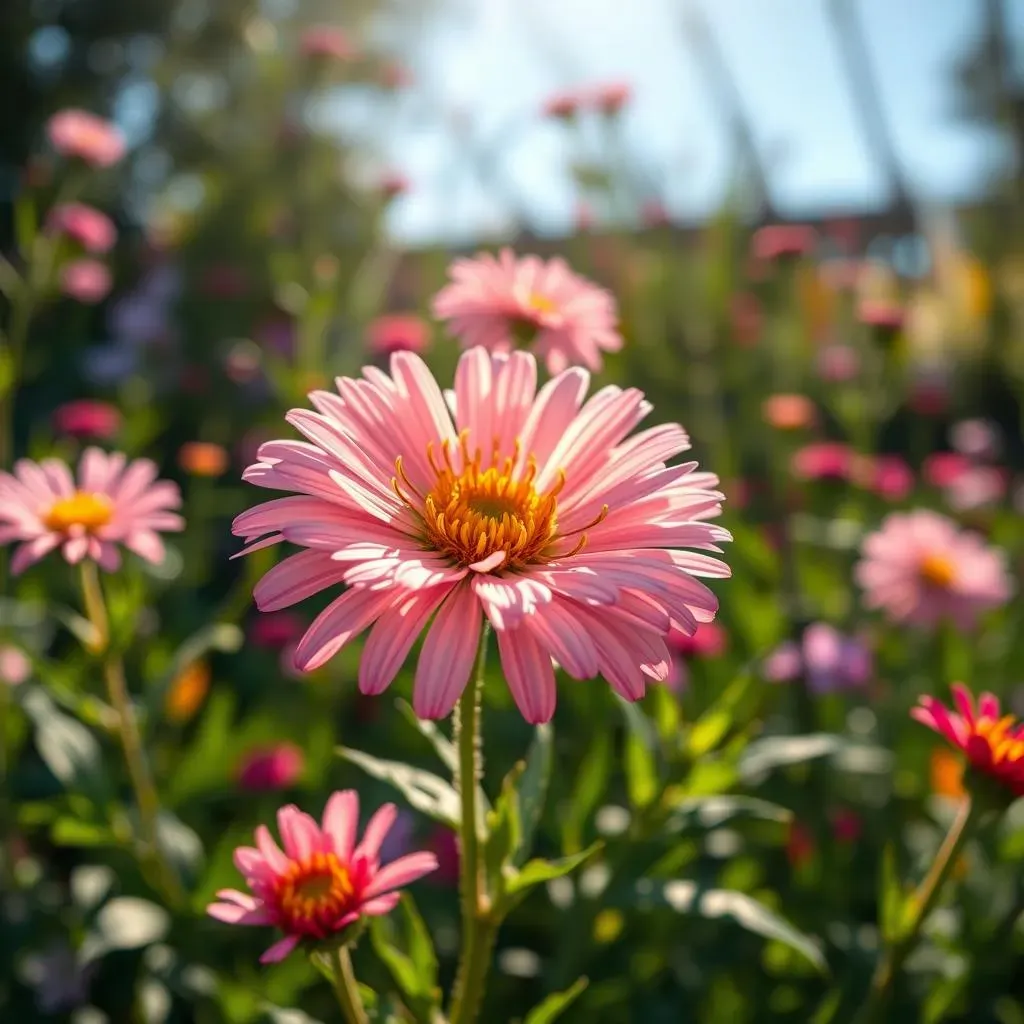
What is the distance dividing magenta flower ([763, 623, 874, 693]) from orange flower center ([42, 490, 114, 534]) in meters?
1.04

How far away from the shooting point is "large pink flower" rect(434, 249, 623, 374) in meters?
1.10

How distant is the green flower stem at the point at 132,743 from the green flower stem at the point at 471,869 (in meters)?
0.56

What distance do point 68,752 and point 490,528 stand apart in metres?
0.79

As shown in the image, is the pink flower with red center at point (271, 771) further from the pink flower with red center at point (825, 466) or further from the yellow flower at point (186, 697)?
the pink flower with red center at point (825, 466)

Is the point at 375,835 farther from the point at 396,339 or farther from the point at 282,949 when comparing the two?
the point at 396,339

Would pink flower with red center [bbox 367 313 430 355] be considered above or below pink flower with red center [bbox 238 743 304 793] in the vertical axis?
above

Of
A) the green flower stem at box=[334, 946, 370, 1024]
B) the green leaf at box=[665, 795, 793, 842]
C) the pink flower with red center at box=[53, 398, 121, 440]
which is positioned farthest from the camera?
the pink flower with red center at box=[53, 398, 121, 440]

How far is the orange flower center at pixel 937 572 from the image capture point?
5.87 ft

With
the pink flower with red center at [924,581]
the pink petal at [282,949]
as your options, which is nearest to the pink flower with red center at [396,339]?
the pink flower with red center at [924,581]

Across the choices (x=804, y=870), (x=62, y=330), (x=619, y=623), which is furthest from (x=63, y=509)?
(x=62, y=330)

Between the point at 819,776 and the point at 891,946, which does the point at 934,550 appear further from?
the point at 891,946

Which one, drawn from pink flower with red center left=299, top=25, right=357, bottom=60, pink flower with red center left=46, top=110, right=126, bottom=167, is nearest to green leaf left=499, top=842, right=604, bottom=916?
pink flower with red center left=46, top=110, right=126, bottom=167

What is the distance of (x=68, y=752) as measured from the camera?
48.8 inches

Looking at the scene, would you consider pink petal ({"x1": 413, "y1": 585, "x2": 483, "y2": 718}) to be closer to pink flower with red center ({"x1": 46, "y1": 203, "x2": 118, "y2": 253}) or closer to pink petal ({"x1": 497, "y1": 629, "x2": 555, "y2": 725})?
pink petal ({"x1": 497, "y1": 629, "x2": 555, "y2": 725})
